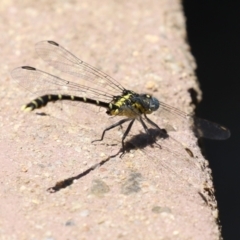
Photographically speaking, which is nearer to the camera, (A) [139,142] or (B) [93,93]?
(A) [139,142]

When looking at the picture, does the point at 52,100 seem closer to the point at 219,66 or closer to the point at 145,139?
the point at 145,139

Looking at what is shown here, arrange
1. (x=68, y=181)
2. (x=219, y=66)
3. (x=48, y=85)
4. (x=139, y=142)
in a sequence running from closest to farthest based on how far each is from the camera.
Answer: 1. (x=68, y=181)
2. (x=139, y=142)
3. (x=48, y=85)
4. (x=219, y=66)

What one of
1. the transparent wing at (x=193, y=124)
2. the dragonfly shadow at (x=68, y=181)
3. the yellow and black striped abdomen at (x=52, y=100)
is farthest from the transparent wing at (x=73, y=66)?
the dragonfly shadow at (x=68, y=181)

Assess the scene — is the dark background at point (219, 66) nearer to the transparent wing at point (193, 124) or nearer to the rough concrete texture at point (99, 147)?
the rough concrete texture at point (99, 147)

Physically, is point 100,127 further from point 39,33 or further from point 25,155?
point 39,33

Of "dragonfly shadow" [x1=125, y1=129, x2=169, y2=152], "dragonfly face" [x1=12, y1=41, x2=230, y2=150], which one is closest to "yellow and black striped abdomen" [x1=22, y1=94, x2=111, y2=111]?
"dragonfly face" [x1=12, y1=41, x2=230, y2=150]

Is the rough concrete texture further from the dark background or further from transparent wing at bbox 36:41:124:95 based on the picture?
the dark background

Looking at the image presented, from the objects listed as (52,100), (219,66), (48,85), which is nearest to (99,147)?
(52,100)
